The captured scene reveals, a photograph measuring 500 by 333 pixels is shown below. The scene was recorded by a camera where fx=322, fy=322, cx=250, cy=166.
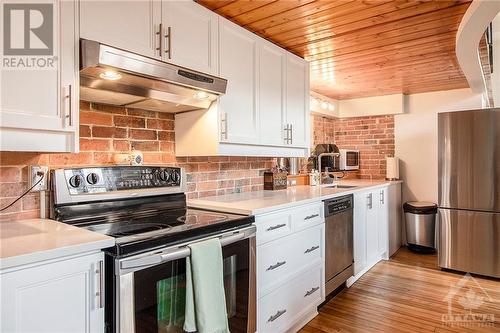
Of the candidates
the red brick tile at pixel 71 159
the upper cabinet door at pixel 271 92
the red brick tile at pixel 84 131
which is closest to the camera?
the red brick tile at pixel 71 159

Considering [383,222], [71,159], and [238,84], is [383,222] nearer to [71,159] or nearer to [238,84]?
[238,84]

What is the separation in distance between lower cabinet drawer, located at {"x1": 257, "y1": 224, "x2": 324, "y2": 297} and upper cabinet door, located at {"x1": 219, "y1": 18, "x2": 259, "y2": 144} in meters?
0.75

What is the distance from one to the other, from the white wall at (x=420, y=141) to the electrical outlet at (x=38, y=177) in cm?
438

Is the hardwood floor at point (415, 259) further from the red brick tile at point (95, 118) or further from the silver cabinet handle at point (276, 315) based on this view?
the red brick tile at point (95, 118)

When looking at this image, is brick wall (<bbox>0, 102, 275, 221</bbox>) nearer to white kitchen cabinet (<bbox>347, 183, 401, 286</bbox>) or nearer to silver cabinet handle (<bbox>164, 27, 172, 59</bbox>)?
silver cabinet handle (<bbox>164, 27, 172, 59</bbox>)

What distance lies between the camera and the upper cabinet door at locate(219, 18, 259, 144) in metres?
A: 2.10

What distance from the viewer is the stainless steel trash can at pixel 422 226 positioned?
409 centimetres

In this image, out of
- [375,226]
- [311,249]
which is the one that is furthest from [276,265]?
[375,226]

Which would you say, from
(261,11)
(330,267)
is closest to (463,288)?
(330,267)

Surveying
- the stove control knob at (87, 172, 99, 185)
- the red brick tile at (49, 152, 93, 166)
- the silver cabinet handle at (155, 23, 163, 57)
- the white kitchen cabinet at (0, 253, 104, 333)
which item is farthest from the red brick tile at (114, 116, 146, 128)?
the white kitchen cabinet at (0, 253, 104, 333)

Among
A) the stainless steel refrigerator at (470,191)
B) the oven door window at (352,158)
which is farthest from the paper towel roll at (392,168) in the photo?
the stainless steel refrigerator at (470,191)

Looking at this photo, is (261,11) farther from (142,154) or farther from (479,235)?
(479,235)

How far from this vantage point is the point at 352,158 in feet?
14.8

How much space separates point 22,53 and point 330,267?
2433 millimetres
